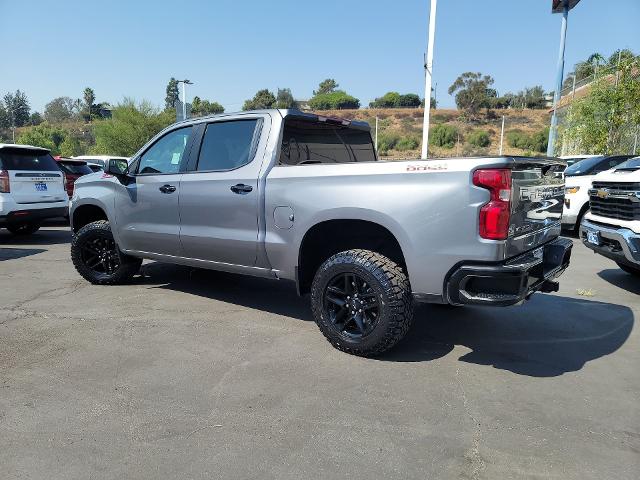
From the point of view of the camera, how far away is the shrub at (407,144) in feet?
161

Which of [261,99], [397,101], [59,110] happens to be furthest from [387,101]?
[59,110]

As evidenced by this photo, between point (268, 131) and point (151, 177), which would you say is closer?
point (268, 131)

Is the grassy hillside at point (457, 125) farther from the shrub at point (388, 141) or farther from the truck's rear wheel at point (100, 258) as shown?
the truck's rear wheel at point (100, 258)

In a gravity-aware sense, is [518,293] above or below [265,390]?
above

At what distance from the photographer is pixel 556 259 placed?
387cm

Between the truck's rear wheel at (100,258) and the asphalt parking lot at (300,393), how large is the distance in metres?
0.53

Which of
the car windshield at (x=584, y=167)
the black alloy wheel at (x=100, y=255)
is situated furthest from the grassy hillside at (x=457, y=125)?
the black alloy wheel at (x=100, y=255)

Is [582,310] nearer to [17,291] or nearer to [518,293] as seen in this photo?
[518,293]

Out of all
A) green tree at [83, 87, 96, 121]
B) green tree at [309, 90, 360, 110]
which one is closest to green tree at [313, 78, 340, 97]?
green tree at [309, 90, 360, 110]

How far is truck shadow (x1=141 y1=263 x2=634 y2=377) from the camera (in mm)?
3844

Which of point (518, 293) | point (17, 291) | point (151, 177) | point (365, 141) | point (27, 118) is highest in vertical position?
point (27, 118)

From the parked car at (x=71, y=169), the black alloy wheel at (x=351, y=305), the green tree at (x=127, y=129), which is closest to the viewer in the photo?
the black alloy wheel at (x=351, y=305)

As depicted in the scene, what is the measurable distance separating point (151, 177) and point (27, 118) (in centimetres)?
12337

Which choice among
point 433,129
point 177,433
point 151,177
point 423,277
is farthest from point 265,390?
point 433,129
